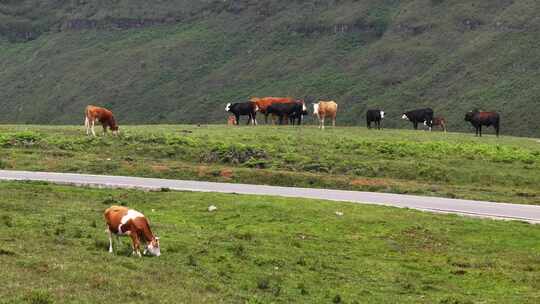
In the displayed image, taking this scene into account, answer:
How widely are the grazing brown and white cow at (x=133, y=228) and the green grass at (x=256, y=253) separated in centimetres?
39


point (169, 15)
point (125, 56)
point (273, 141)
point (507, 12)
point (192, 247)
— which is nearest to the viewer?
point (192, 247)

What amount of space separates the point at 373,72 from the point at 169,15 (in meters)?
56.8

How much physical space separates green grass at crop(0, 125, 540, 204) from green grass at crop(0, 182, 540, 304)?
27.5ft

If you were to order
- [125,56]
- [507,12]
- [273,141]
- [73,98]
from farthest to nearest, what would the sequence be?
1. [125,56]
2. [73,98]
3. [507,12]
4. [273,141]

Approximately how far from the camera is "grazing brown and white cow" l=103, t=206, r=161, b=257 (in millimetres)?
20484

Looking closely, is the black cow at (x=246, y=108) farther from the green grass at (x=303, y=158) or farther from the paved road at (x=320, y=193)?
the paved road at (x=320, y=193)

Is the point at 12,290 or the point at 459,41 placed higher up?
the point at 459,41

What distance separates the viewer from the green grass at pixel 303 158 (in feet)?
135

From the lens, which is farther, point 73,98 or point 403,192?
point 73,98

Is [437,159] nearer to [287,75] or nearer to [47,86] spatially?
[287,75]

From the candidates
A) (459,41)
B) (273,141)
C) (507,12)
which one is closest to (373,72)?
(459,41)

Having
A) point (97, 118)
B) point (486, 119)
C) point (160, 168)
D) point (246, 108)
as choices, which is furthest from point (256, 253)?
point (246, 108)

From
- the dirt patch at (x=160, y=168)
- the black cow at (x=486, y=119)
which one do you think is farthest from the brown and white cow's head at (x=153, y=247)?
the black cow at (x=486, y=119)

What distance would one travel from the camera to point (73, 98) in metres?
137
